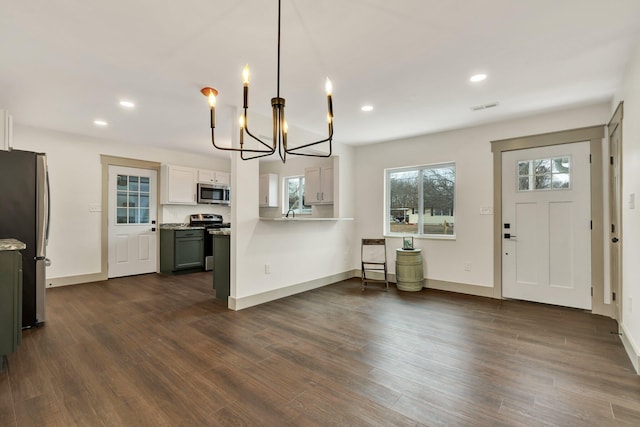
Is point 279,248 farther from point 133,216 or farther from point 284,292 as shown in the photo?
point 133,216

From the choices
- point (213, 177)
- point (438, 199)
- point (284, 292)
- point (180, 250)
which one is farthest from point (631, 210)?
point (213, 177)

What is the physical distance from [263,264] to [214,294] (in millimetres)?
1028

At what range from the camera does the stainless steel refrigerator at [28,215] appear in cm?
300

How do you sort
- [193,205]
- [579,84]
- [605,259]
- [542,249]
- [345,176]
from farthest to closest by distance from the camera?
[193,205] < [345,176] < [542,249] < [605,259] < [579,84]

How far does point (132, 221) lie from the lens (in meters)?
5.68

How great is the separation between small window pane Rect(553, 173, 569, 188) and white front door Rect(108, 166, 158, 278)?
6542 millimetres

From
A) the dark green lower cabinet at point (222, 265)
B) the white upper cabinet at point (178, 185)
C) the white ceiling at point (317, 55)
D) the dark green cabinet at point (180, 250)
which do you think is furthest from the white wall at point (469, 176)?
the white upper cabinet at point (178, 185)

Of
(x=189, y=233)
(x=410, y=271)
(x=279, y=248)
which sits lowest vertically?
(x=410, y=271)

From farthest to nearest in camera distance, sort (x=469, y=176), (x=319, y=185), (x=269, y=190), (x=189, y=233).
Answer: (x=269, y=190), (x=189, y=233), (x=319, y=185), (x=469, y=176)

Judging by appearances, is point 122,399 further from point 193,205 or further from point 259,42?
point 193,205

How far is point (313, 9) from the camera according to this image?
6.38 ft

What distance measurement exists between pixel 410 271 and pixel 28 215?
468 centimetres

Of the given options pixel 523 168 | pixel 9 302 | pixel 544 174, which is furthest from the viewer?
pixel 523 168

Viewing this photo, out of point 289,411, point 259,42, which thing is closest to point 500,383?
point 289,411
